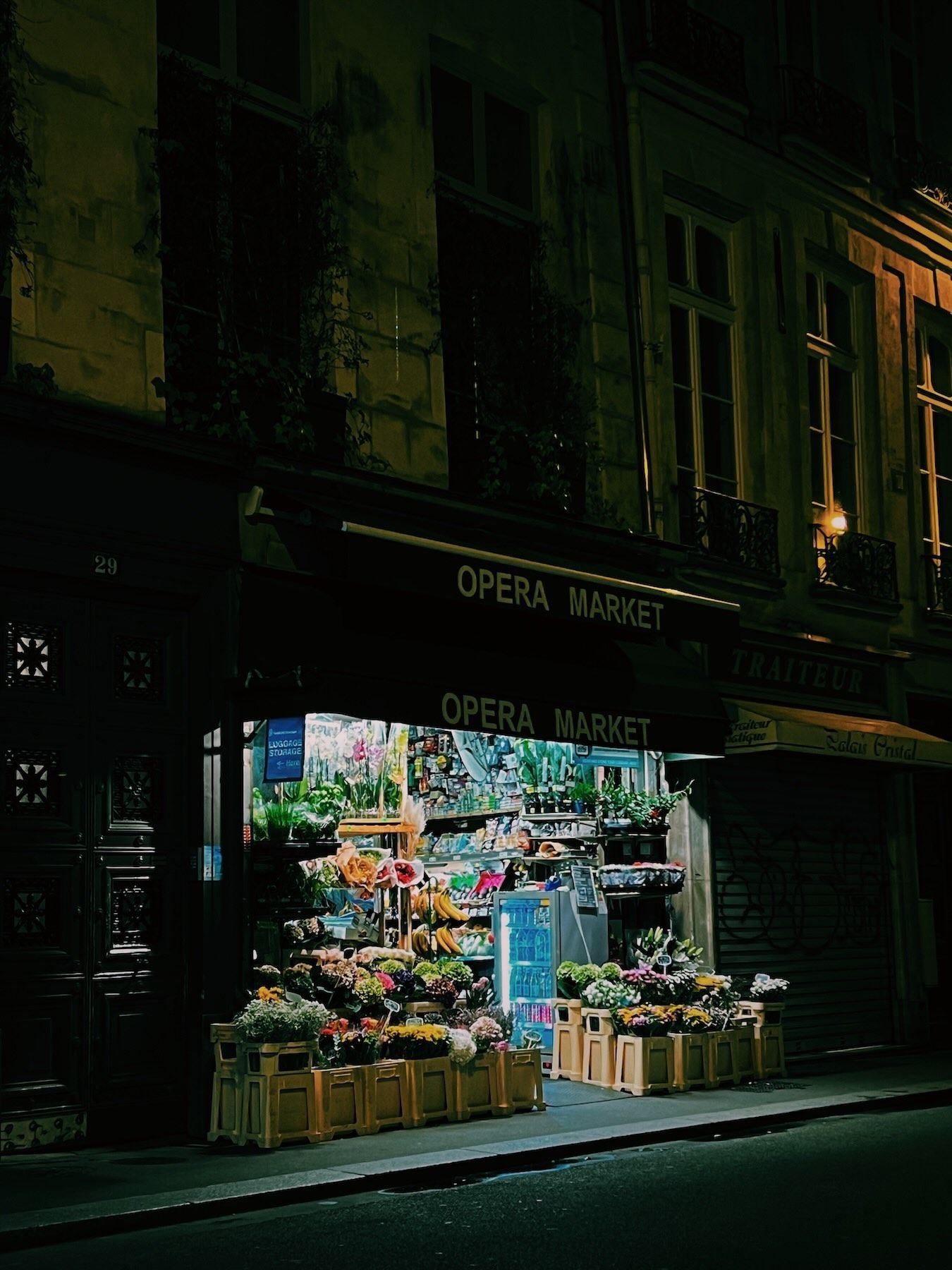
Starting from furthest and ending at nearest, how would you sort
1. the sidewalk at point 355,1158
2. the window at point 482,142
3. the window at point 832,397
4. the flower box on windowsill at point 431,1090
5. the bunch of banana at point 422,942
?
the window at point 832,397
the window at point 482,142
the bunch of banana at point 422,942
the flower box on windowsill at point 431,1090
the sidewalk at point 355,1158

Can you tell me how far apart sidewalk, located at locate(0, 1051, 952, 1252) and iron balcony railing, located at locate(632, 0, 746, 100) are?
376 inches

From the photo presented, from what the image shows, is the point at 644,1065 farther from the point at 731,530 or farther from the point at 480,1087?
the point at 731,530

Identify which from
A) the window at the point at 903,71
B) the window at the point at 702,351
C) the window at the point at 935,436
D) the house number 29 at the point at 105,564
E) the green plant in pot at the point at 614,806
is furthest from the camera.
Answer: the window at the point at 903,71

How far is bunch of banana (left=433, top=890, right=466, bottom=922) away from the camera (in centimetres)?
1462

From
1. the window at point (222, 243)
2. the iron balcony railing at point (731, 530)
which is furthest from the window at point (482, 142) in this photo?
the iron balcony railing at point (731, 530)

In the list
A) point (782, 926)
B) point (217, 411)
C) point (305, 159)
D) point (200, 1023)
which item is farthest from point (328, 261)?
point (782, 926)

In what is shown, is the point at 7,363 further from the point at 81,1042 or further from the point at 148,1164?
the point at 148,1164

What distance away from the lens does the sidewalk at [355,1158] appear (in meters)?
8.62

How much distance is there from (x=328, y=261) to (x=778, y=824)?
23.9 ft

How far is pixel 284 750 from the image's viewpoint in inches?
468

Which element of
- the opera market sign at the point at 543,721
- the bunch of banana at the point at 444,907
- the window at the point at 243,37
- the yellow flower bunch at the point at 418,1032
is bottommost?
the yellow flower bunch at the point at 418,1032

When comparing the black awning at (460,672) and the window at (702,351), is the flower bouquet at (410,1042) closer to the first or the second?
the black awning at (460,672)

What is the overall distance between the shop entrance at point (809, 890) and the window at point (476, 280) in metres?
4.04

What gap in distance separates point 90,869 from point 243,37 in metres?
6.48
